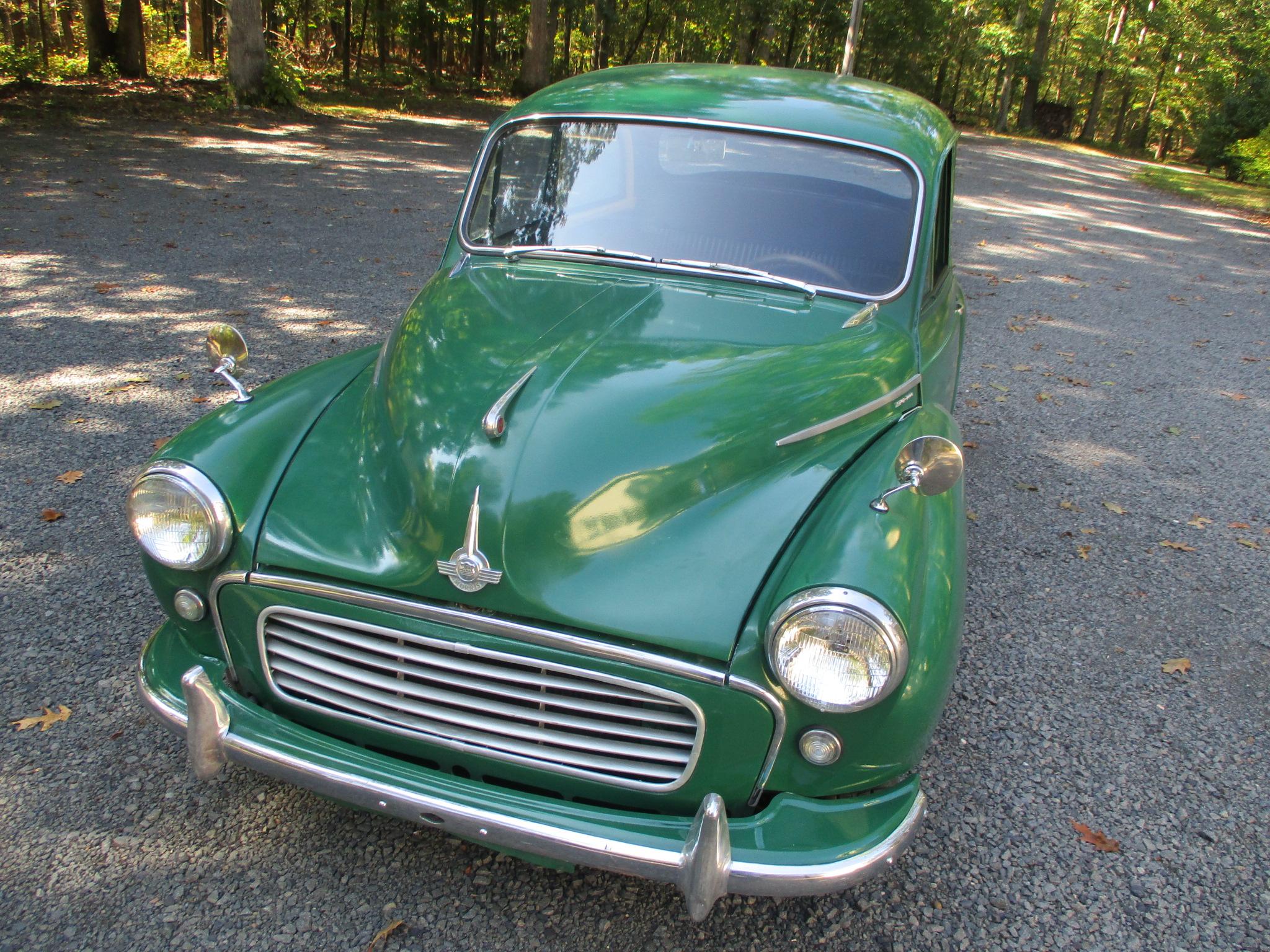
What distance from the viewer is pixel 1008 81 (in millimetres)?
28125

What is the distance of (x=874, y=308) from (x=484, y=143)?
166 centimetres

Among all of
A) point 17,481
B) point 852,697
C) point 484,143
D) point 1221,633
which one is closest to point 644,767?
point 852,697

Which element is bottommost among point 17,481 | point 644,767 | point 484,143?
point 17,481

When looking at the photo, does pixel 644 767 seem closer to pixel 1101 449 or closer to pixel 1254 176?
pixel 1101 449

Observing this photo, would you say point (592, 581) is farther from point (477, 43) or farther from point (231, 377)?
point (477, 43)

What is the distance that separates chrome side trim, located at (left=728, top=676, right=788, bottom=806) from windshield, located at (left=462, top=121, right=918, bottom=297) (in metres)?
1.53

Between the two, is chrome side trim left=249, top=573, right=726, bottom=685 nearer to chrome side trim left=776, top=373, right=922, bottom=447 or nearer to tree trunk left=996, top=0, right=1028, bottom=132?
chrome side trim left=776, top=373, right=922, bottom=447

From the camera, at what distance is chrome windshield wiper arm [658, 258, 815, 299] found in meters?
2.95

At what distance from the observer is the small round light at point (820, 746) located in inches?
77.2

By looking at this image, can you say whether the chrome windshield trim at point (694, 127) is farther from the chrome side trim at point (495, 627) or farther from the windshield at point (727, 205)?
the chrome side trim at point (495, 627)

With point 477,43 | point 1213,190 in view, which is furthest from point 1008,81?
point 477,43

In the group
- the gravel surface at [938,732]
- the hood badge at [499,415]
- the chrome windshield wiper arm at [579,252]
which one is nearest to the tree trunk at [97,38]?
the gravel surface at [938,732]

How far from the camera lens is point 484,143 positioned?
11.7 feet

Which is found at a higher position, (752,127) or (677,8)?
(677,8)
